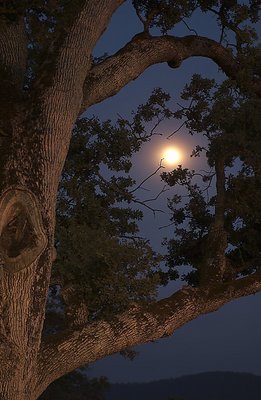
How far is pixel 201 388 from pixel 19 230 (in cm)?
8864

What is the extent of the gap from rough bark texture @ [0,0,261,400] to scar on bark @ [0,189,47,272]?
0.04ft

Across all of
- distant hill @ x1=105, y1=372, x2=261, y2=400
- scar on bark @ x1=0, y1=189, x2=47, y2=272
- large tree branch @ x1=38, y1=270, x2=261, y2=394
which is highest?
distant hill @ x1=105, y1=372, x2=261, y2=400

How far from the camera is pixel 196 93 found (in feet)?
45.0

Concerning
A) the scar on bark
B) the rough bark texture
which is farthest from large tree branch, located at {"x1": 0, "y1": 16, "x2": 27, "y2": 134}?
the scar on bark

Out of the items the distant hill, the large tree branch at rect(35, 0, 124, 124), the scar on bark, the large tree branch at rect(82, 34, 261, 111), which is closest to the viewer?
the scar on bark

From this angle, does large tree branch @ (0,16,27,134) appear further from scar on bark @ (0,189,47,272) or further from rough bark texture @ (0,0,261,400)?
scar on bark @ (0,189,47,272)

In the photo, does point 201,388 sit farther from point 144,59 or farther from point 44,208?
point 44,208

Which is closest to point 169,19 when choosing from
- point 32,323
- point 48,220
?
point 48,220

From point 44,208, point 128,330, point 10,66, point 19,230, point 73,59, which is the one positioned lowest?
point 128,330

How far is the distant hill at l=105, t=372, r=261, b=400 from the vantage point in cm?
8769

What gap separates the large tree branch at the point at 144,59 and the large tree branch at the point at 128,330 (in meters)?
2.90

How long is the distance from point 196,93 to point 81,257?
483 centimetres

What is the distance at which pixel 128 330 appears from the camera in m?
9.92

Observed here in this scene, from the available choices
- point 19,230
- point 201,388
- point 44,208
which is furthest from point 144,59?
point 201,388
